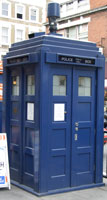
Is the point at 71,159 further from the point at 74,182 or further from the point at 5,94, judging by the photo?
the point at 5,94

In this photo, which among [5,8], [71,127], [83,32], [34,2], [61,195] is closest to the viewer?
[61,195]

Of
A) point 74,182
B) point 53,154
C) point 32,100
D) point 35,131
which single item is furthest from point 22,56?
point 74,182

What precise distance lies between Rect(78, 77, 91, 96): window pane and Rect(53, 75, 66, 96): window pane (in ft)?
1.22

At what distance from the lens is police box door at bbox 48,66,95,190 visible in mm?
5762

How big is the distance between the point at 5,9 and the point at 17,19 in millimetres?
1998

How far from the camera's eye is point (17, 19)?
38281 millimetres

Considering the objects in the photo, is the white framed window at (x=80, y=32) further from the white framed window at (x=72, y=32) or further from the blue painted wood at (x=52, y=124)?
the blue painted wood at (x=52, y=124)

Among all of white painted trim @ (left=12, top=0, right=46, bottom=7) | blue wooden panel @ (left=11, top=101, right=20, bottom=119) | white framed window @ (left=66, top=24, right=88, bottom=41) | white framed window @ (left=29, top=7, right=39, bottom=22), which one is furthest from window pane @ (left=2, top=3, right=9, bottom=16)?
blue wooden panel @ (left=11, top=101, right=20, bottom=119)

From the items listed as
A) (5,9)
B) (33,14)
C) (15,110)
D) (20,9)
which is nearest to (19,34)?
(20,9)

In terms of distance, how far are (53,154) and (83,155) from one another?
69 cm

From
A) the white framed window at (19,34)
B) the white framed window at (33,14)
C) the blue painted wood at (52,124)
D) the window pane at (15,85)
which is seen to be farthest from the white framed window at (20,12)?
the window pane at (15,85)

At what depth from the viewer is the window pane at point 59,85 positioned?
19.1ft

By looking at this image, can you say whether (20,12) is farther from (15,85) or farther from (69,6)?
(15,85)

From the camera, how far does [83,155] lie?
20.1ft
